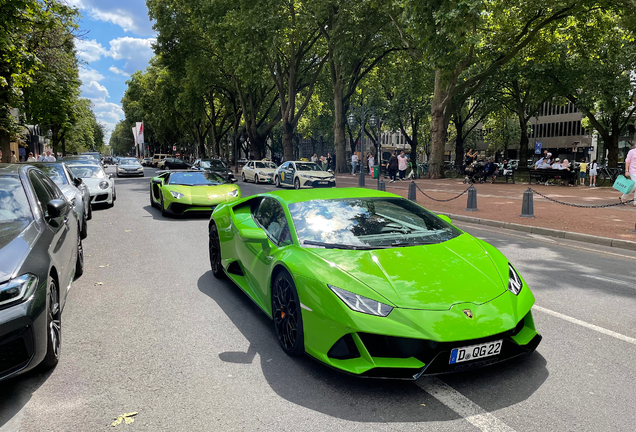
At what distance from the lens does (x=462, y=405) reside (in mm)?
3016

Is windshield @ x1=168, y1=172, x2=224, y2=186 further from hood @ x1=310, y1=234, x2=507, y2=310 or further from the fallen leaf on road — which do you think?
the fallen leaf on road

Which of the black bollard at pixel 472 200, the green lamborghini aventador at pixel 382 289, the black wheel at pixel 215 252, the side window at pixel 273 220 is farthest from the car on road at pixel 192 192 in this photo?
the green lamborghini aventador at pixel 382 289

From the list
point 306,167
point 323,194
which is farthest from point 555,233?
point 306,167

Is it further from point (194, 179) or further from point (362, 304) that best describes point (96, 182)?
point (362, 304)

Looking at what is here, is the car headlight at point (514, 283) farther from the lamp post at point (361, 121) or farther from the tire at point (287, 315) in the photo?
the lamp post at point (361, 121)

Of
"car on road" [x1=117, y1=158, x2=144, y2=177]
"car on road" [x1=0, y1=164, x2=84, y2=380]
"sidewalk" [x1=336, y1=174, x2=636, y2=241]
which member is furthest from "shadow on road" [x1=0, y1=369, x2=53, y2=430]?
"car on road" [x1=117, y1=158, x2=144, y2=177]

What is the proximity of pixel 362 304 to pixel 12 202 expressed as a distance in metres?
3.38

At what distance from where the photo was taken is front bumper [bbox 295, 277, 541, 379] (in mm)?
2998

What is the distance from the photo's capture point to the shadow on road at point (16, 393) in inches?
116

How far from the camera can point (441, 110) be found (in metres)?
25.3

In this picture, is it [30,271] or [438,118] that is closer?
[30,271]

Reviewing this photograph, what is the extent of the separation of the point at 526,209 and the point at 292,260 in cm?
1003

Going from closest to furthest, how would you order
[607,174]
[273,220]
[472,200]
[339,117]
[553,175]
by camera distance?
[273,220] < [472,200] < [553,175] < [607,174] < [339,117]

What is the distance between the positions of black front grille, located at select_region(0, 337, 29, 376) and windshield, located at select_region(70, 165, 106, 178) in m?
12.5
